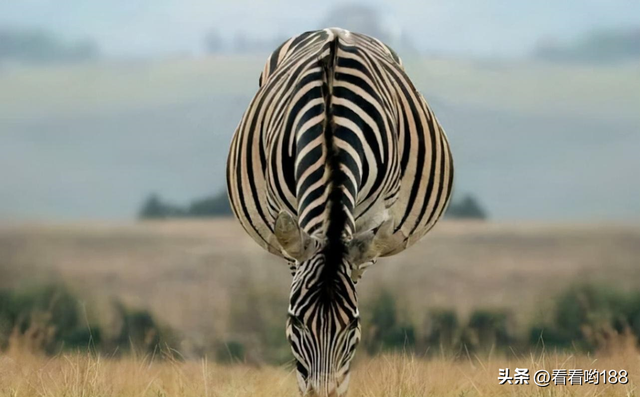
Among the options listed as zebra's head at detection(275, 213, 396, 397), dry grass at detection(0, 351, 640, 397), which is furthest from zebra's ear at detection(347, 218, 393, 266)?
dry grass at detection(0, 351, 640, 397)

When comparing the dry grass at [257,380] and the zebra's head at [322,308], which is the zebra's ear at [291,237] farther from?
the dry grass at [257,380]

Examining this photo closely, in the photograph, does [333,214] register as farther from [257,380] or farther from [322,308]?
[257,380]

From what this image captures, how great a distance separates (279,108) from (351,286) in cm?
284

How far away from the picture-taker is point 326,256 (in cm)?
542

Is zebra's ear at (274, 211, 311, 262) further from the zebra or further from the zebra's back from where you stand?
the zebra's back

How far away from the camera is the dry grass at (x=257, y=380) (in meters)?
8.28

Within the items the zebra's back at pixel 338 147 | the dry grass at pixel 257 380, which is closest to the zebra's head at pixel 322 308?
the zebra's back at pixel 338 147

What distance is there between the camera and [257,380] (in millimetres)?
9078

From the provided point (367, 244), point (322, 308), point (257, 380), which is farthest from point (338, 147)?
point (257, 380)

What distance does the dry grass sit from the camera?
828cm

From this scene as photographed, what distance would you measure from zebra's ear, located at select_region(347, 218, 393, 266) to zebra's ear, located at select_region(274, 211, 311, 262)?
0.29m

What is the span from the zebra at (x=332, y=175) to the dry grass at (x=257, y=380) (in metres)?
1.42

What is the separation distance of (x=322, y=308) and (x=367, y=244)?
56 centimetres

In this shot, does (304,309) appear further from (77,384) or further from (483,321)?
(483,321)
